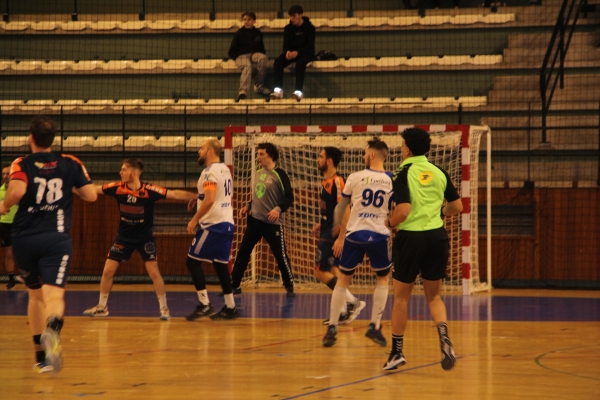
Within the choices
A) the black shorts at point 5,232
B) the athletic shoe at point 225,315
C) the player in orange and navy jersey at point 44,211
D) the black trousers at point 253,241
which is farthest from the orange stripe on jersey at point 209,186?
the black shorts at point 5,232

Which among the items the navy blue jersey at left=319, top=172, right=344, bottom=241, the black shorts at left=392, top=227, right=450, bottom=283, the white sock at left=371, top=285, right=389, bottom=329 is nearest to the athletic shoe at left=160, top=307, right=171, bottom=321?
the navy blue jersey at left=319, top=172, right=344, bottom=241

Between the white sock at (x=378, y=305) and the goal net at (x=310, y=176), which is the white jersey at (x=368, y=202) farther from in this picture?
the goal net at (x=310, y=176)

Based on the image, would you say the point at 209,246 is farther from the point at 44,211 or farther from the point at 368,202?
the point at 44,211

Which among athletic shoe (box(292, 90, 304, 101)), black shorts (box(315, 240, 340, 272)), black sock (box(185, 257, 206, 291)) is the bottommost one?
black sock (box(185, 257, 206, 291))

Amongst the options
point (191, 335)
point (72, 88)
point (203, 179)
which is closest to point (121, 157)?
point (72, 88)

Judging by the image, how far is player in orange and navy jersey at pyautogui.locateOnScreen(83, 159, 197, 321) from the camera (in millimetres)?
10008

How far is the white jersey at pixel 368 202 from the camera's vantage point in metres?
8.00

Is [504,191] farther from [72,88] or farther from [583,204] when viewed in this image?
[72,88]

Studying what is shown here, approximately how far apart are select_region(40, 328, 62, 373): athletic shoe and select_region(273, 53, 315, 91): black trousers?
1070 cm

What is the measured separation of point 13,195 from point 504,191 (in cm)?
920

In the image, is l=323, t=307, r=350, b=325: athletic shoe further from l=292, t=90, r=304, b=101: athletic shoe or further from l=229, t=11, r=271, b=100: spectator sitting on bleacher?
l=229, t=11, r=271, b=100: spectator sitting on bleacher

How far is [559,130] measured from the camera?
14.8 metres

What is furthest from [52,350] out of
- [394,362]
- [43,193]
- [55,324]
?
[394,362]

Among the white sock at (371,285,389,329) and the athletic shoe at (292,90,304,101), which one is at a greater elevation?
the athletic shoe at (292,90,304,101)
